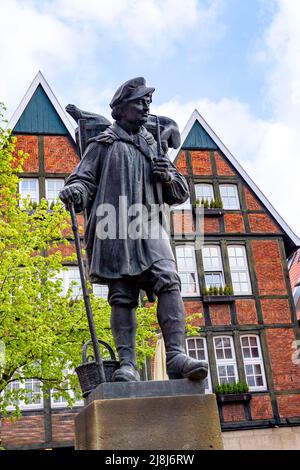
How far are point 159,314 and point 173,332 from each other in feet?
0.47

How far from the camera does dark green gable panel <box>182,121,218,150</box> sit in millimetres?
20422

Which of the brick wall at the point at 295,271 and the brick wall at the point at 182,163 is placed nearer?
the brick wall at the point at 182,163

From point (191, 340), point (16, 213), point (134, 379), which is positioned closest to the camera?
point (134, 379)

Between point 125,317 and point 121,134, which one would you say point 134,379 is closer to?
point 125,317

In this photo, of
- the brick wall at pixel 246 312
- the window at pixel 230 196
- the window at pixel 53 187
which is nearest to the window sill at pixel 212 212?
the window at pixel 230 196

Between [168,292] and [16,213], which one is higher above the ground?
[16,213]

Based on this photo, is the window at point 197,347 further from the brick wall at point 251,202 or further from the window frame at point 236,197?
the brick wall at point 251,202

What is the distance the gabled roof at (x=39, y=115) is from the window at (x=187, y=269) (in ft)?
16.1

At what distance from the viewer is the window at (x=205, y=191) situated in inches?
791

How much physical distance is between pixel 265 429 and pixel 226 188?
7.66 m

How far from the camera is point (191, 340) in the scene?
18453 mm

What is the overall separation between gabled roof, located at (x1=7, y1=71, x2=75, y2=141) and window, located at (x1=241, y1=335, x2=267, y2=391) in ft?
26.9

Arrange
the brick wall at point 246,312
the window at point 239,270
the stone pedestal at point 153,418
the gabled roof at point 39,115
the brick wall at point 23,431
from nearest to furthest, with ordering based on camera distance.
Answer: the stone pedestal at point 153,418 → the brick wall at point 23,431 → the brick wall at point 246,312 → the window at point 239,270 → the gabled roof at point 39,115

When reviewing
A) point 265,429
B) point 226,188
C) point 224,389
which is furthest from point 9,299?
point 226,188
